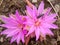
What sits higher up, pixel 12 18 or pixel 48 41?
pixel 12 18

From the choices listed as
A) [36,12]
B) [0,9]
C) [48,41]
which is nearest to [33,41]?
[48,41]

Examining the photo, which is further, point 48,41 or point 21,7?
point 21,7

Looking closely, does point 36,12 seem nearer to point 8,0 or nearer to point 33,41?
point 33,41

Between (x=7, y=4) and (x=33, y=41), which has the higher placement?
(x=7, y=4)

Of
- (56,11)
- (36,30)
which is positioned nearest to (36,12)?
(36,30)

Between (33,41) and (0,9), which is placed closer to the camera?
(33,41)

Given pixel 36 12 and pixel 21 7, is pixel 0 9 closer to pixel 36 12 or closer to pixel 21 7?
pixel 21 7

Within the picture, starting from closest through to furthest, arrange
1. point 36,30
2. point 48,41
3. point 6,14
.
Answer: point 36,30 < point 48,41 < point 6,14

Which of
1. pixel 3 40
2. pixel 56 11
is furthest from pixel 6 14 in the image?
pixel 56 11

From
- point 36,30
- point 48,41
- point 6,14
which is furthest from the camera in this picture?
point 6,14
